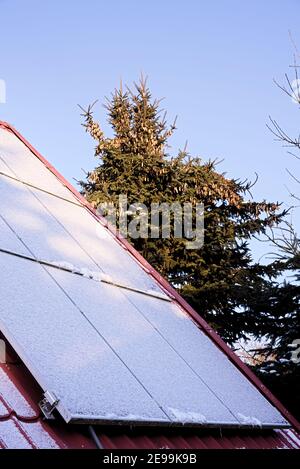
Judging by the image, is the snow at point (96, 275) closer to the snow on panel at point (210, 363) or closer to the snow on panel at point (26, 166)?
the snow on panel at point (210, 363)

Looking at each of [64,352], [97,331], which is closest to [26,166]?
[97,331]

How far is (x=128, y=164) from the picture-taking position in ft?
46.3

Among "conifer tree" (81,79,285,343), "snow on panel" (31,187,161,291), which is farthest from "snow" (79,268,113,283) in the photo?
"conifer tree" (81,79,285,343)

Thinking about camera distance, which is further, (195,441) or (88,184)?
(88,184)

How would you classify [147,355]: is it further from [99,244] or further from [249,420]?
[99,244]

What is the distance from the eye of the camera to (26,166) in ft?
16.3

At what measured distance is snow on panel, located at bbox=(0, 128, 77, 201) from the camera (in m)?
4.71

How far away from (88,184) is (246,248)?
507cm

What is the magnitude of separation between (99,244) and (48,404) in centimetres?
245

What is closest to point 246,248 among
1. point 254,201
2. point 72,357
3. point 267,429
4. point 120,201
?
point 254,201

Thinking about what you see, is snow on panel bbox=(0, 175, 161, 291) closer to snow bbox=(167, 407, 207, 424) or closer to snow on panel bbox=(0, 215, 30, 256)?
snow on panel bbox=(0, 215, 30, 256)

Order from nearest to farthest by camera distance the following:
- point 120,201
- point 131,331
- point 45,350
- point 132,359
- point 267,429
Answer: point 45,350 → point 132,359 → point 131,331 → point 267,429 → point 120,201

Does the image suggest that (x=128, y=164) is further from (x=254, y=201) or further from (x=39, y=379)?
(x=39, y=379)

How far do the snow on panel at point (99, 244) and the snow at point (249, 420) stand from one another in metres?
1.36
